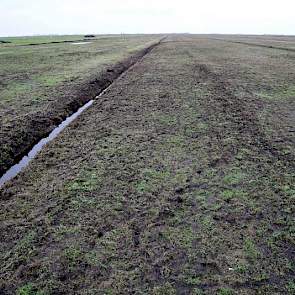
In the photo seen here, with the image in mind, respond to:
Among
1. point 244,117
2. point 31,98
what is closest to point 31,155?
point 31,98

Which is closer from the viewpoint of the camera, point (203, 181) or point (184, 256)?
point (184, 256)

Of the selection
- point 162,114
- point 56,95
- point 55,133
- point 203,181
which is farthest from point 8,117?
point 203,181

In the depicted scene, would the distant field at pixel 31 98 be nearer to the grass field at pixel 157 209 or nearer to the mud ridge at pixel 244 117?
the grass field at pixel 157 209

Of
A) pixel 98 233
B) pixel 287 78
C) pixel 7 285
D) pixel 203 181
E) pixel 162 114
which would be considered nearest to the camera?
pixel 7 285

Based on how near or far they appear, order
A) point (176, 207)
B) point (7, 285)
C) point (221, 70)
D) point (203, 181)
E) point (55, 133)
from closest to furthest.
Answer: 1. point (7, 285)
2. point (176, 207)
3. point (203, 181)
4. point (55, 133)
5. point (221, 70)

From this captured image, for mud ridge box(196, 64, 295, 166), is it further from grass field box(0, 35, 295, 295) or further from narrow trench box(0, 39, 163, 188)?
narrow trench box(0, 39, 163, 188)

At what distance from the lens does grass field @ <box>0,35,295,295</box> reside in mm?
6086

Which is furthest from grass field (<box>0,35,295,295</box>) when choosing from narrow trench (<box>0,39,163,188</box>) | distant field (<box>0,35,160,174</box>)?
distant field (<box>0,35,160,174</box>)

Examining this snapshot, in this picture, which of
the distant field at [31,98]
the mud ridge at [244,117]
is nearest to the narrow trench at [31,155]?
the distant field at [31,98]

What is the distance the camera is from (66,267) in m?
6.35

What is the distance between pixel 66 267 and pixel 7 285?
3.34 feet

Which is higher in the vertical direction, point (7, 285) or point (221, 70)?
point (221, 70)

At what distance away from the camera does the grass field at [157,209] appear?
6086 millimetres

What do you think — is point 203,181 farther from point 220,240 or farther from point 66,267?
point 66,267
